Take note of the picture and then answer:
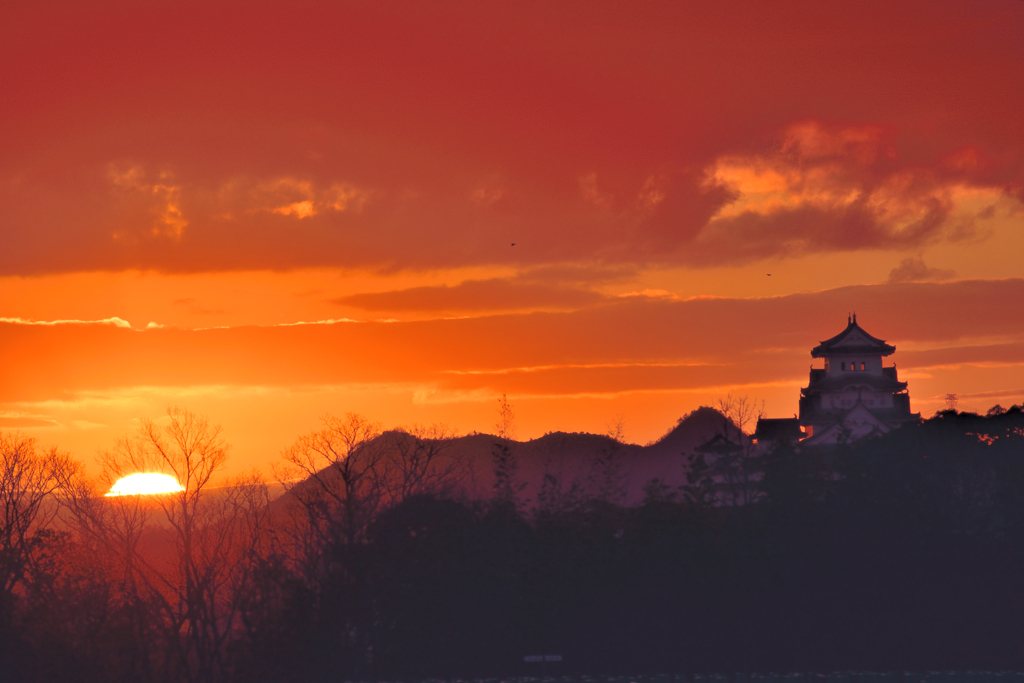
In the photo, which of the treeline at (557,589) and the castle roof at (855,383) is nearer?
the treeline at (557,589)

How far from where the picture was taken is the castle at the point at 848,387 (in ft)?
275

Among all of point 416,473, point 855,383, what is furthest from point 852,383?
point 416,473

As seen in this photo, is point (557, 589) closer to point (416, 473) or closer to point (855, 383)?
point (416, 473)

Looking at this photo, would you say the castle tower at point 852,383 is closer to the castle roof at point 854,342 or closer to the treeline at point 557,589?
the castle roof at point 854,342

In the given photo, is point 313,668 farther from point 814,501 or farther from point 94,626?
point 814,501

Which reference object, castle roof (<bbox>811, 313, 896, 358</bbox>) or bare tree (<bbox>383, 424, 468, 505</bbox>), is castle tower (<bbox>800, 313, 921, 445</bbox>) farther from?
bare tree (<bbox>383, 424, 468, 505</bbox>)

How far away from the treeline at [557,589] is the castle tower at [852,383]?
95.9ft

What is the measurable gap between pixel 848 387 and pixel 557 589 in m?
42.5

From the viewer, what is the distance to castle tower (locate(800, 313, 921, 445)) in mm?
84562

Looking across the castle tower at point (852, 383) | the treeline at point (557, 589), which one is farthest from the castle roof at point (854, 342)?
the treeline at point (557, 589)

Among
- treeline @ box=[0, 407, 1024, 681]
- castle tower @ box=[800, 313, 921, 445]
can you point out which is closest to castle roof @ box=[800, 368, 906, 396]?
castle tower @ box=[800, 313, 921, 445]

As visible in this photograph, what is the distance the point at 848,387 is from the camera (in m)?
84.7

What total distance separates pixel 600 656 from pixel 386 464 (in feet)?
71.0

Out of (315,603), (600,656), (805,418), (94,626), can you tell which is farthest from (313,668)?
(805,418)
